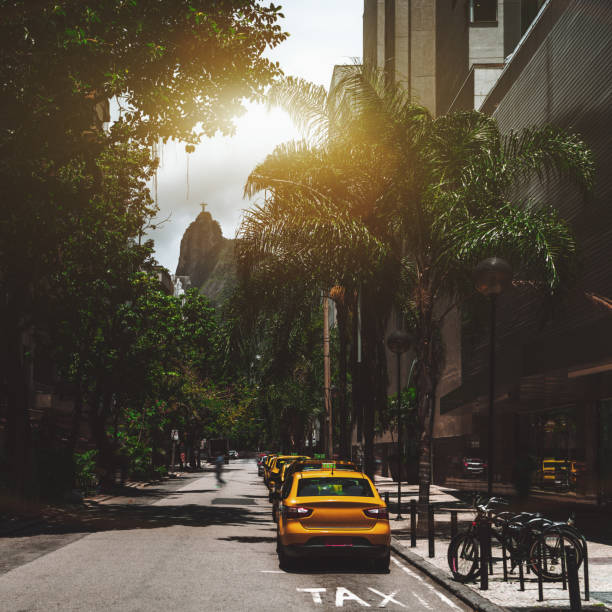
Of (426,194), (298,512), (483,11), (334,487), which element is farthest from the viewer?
(483,11)

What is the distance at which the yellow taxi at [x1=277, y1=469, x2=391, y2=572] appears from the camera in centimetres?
1249

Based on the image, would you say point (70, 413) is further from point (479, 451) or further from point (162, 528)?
point (162, 528)

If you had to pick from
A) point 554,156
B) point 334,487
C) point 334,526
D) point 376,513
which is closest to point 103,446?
point 554,156

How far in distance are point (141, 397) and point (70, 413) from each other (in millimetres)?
13428

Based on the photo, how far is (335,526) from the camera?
12.6 metres

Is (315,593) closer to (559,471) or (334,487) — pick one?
(334,487)

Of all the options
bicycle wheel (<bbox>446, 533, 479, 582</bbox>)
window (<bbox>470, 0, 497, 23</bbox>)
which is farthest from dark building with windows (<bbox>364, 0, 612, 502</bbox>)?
bicycle wheel (<bbox>446, 533, 479, 582</bbox>)

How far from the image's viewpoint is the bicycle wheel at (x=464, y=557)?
11.7 m

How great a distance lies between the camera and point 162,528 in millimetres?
20359

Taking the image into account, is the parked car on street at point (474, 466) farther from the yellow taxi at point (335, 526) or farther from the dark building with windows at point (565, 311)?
the yellow taxi at point (335, 526)

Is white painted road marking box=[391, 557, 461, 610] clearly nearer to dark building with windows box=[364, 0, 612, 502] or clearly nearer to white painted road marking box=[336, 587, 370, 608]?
white painted road marking box=[336, 587, 370, 608]

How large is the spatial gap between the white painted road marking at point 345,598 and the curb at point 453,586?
122 cm

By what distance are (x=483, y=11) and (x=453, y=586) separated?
36661 millimetres

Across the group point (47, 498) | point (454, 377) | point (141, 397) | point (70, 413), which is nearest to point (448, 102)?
point (454, 377)
